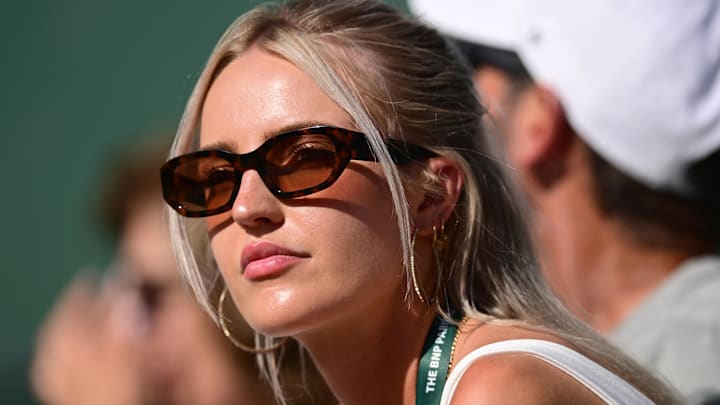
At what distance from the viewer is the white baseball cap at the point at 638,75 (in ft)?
9.55

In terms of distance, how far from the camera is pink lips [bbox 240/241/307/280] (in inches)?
71.3

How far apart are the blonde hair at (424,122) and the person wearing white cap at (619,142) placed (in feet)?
2.20

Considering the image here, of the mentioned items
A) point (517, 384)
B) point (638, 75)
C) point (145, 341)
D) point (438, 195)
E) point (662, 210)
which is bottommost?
point (662, 210)

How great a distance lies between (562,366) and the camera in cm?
179

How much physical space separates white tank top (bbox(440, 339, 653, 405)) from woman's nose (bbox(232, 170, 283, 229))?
346 millimetres

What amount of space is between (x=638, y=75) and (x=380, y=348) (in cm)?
126

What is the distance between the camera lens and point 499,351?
178cm

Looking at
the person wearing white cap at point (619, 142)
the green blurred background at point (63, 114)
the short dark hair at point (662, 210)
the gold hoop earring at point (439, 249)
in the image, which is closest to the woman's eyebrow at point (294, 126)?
the gold hoop earring at point (439, 249)

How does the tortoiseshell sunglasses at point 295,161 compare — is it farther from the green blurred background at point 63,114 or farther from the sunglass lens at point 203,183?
the green blurred background at point 63,114

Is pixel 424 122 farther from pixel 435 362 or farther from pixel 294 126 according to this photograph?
pixel 435 362

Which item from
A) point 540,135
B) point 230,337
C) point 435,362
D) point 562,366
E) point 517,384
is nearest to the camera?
point 517,384

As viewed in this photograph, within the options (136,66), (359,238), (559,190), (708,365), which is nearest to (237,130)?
(359,238)

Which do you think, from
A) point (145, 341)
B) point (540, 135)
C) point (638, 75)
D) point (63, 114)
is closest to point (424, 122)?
point (145, 341)

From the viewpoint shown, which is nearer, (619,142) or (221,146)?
(221,146)
